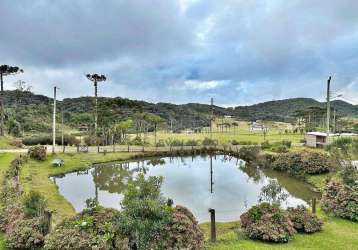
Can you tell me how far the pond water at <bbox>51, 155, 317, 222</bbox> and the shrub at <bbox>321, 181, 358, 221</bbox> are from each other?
13.1 feet

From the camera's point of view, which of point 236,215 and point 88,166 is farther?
point 88,166

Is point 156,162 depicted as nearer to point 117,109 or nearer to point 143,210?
point 143,210

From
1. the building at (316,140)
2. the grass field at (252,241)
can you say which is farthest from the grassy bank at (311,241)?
the building at (316,140)

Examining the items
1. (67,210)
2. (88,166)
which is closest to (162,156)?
(88,166)

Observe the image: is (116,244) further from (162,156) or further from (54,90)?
(162,156)

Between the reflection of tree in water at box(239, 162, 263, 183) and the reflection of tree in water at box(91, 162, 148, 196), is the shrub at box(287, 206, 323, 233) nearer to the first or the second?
the reflection of tree in water at box(91, 162, 148, 196)

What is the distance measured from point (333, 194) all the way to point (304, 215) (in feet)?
14.1

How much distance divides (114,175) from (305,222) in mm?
19878

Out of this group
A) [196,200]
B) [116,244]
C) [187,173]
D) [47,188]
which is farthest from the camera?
[187,173]

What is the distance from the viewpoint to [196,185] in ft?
86.2

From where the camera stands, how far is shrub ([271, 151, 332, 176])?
28.7 m

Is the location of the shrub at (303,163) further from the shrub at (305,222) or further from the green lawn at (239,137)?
the green lawn at (239,137)

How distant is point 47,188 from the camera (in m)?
23.6

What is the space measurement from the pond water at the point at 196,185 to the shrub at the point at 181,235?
610cm
